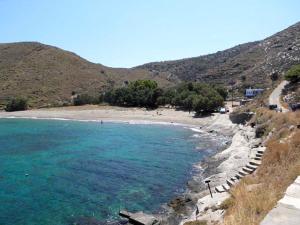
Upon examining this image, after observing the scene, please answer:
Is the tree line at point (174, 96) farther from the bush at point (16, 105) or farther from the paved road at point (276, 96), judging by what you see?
the bush at point (16, 105)

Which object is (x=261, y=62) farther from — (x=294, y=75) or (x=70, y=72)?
(x=70, y=72)

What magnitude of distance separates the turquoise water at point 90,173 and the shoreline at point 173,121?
149 cm

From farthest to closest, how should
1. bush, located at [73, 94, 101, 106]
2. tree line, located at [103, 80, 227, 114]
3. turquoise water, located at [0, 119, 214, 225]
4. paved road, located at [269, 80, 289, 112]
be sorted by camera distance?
bush, located at [73, 94, 101, 106], tree line, located at [103, 80, 227, 114], paved road, located at [269, 80, 289, 112], turquoise water, located at [0, 119, 214, 225]

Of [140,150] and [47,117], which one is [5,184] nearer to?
[140,150]

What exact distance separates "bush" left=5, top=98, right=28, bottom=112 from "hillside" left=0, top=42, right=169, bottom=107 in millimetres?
5112

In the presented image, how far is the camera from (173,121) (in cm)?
9162

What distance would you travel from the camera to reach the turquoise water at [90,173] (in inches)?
1048

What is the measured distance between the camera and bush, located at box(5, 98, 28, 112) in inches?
5084

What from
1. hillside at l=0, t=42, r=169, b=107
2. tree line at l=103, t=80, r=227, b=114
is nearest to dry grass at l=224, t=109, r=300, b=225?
tree line at l=103, t=80, r=227, b=114

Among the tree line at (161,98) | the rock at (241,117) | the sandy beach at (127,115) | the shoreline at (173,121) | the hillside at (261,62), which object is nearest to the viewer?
the shoreline at (173,121)

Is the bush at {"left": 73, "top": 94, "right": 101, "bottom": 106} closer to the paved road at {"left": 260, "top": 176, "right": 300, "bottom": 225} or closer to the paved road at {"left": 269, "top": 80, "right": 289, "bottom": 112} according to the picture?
the paved road at {"left": 269, "top": 80, "right": 289, "bottom": 112}

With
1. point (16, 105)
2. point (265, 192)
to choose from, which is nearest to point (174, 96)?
point (16, 105)

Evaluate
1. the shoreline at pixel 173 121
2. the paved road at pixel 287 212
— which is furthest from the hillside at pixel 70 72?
the paved road at pixel 287 212

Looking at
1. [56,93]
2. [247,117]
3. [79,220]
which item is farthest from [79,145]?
[56,93]
